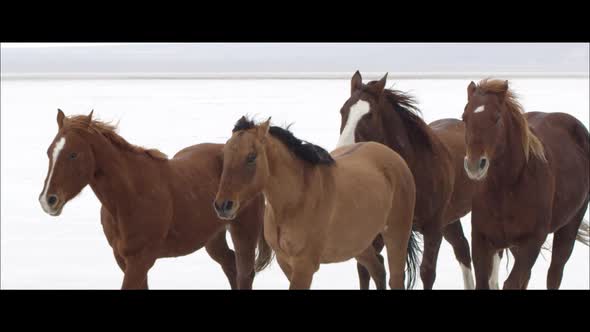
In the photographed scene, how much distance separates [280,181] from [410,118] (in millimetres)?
1719

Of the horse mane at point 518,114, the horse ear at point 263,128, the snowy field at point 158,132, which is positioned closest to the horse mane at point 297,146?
the horse ear at point 263,128

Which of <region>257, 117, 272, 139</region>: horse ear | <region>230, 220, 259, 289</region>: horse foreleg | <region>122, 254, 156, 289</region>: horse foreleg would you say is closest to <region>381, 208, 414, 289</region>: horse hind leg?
<region>230, 220, 259, 289</region>: horse foreleg

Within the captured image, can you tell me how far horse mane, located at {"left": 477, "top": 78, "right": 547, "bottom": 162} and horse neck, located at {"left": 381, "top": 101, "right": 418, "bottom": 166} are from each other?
82cm

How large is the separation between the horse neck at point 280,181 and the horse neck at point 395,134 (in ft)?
4.89

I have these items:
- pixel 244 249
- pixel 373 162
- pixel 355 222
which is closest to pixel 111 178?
pixel 244 249

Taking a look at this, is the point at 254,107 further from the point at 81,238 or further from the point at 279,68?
the point at 81,238

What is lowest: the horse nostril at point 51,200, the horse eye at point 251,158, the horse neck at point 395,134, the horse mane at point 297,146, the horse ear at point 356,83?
the horse nostril at point 51,200

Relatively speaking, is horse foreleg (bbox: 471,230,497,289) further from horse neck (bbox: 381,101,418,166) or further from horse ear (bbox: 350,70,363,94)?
horse ear (bbox: 350,70,363,94)

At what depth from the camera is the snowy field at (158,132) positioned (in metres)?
6.46

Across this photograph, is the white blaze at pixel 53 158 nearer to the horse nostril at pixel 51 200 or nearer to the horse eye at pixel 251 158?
the horse nostril at pixel 51 200

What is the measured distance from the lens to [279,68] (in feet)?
61.0

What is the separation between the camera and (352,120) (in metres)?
5.20

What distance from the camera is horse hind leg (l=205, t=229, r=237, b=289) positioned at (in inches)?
204

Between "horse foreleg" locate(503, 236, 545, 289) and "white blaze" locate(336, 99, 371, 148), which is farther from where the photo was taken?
"white blaze" locate(336, 99, 371, 148)
